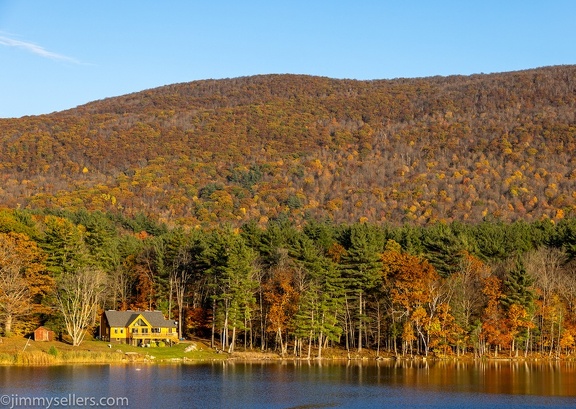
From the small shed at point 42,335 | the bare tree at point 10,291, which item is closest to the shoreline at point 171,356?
the small shed at point 42,335

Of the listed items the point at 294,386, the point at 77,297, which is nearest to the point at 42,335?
the point at 77,297

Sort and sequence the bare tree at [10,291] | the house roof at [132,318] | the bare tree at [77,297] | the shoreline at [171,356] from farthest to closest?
the house roof at [132,318]
the bare tree at [77,297]
the bare tree at [10,291]
the shoreline at [171,356]

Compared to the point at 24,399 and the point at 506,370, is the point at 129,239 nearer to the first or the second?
the point at 506,370

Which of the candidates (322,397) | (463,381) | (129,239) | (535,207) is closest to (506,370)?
(463,381)

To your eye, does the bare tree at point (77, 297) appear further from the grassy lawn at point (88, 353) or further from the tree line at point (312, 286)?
the grassy lawn at point (88, 353)

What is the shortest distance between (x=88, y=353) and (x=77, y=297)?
26.4ft

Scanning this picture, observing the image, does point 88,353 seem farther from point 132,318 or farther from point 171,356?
point 132,318

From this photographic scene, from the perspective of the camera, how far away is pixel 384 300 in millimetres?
99000

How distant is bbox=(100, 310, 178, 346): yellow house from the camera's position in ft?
317

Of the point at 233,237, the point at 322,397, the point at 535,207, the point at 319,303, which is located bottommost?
the point at 322,397

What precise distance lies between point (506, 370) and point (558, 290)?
2172 centimetres

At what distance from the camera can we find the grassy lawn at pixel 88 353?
3063 inches

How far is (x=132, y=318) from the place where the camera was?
97.9m

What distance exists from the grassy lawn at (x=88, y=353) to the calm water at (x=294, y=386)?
401 centimetres
